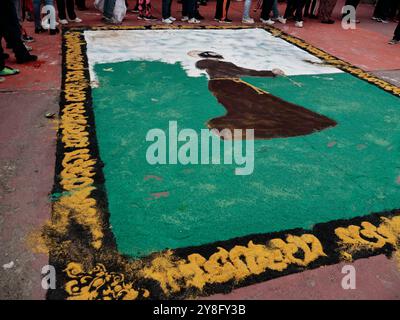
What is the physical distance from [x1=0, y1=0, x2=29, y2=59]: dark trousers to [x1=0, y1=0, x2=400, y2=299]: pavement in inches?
10.9

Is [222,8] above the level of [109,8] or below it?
above

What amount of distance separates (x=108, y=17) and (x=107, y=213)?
19.3 ft

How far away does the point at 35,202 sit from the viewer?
2.33m

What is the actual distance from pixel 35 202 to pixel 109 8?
223 inches

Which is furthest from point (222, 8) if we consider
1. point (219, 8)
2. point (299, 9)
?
point (299, 9)

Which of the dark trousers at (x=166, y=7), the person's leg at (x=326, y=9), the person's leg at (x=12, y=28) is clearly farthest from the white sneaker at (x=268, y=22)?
the person's leg at (x=12, y=28)

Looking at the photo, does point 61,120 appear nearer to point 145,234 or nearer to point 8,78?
point 8,78

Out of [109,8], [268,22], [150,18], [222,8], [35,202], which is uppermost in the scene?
[222,8]

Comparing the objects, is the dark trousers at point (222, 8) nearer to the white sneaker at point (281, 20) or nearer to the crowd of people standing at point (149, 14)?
the crowd of people standing at point (149, 14)

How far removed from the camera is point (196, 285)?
1866 millimetres

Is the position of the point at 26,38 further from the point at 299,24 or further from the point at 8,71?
the point at 299,24

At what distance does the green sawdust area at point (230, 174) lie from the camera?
7.42 feet

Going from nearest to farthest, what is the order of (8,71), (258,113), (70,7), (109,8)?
(258,113), (8,71), (70,7), (109,8)

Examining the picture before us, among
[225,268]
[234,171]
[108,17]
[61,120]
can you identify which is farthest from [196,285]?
[108,17]
